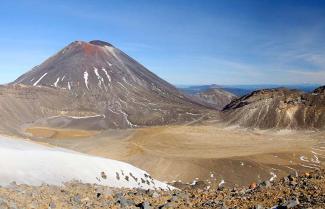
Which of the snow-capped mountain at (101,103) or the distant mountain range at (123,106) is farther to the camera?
the snow-capped mountain at (101,103)

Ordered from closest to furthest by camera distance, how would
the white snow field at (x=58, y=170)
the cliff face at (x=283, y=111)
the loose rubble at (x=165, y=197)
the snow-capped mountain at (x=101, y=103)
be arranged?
the loose rubble at (x=165, y=197) → the white snow field at (x=58, y=170) → the cliff face at (x=283, y=111) → the snow-capped mountain at (x=101, y=103)

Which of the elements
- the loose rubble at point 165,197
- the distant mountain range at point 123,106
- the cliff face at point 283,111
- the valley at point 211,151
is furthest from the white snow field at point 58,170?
the distant mountain range at point 123,106

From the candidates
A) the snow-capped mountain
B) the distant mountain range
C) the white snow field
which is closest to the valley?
the distant mountain range

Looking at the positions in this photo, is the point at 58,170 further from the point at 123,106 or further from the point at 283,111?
the point at 123,106

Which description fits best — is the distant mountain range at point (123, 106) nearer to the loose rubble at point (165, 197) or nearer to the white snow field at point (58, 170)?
the white snow field at point (58, 170)

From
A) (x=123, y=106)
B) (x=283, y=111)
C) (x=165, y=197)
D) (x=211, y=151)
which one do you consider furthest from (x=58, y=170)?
(x=123, y=106)

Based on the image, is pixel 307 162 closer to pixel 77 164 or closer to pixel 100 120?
pixel 77 164

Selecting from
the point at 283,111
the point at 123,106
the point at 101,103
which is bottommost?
the point at 123,106
